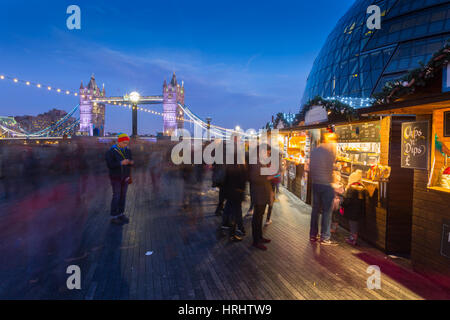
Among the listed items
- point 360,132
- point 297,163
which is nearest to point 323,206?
point 360,132

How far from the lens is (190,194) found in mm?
9312

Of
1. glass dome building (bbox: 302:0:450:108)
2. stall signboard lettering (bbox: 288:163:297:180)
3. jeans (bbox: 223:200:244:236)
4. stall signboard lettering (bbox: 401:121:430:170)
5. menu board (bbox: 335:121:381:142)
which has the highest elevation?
glass dome building (bbox: 302:0:450:108)

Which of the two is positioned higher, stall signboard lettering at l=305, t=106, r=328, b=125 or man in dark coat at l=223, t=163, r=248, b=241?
stall signboard lettering at l=305, t=106, r=328, b=125

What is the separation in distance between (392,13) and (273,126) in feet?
77.7

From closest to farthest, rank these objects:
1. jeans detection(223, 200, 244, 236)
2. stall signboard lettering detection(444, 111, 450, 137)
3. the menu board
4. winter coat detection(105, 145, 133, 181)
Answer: stall signboard lettering detection(444, 111, 450, 137) → jeans detection(223, 200, 244, 236) → the menu board → winter coat detection(105, 145, 133, 181)

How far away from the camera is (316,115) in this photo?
23.2 feet

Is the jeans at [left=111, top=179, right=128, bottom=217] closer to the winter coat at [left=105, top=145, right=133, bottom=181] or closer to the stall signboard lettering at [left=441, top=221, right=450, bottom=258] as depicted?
the winter coat at [left=105, top=145, right=133, bottom=181]

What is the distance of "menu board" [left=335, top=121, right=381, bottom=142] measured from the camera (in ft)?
16.6

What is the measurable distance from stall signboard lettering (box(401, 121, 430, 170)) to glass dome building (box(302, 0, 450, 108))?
16.1 metres

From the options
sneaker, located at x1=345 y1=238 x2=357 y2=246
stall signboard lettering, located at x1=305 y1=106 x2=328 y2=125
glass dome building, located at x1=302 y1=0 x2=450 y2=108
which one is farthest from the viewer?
glass dome building, located at x1=302 y1=0 x2=450 y2=108

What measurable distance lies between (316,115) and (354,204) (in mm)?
3210

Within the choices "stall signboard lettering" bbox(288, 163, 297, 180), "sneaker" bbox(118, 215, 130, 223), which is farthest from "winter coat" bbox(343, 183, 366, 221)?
"sneaker" bbox(118, 215, 130, 223)

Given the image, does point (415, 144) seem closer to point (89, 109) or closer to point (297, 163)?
point (297, 163)
